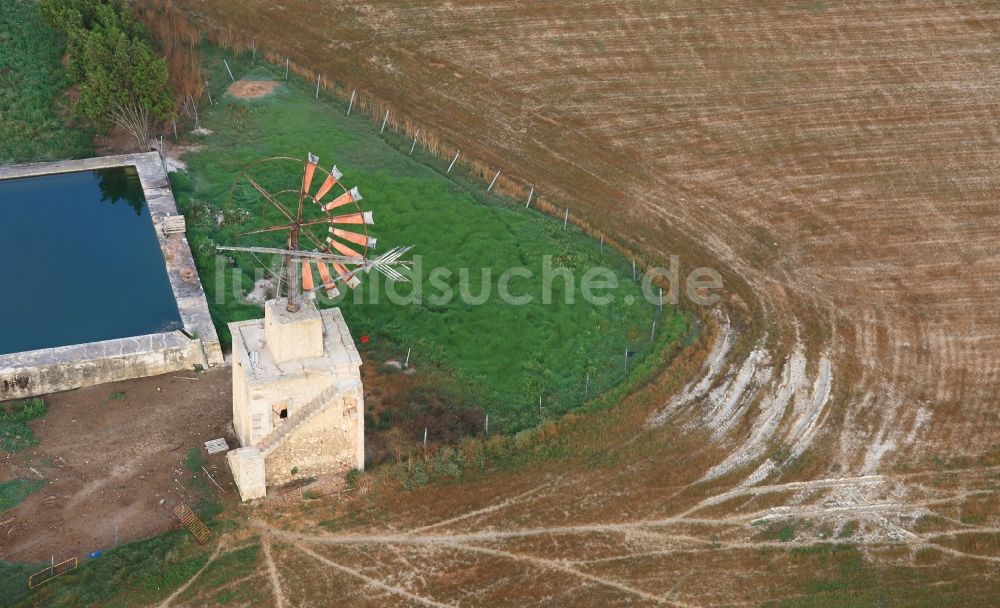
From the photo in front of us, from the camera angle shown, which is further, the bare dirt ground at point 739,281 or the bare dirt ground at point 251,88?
the bare dirt ground at point 251,88

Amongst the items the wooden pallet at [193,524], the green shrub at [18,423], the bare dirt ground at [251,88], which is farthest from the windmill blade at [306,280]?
the bare dirt ground at [251,88]

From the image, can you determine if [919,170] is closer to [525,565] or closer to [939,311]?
[939,311]

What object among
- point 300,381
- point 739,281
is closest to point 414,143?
point 739,281

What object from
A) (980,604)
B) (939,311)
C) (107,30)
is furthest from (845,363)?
(107,30)

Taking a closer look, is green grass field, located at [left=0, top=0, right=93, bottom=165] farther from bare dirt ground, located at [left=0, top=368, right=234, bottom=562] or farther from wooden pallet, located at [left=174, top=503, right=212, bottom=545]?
wooden pallet, located at [left=174, top=503, right=212, bottom=545]

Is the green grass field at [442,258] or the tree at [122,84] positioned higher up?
the tree at [122,84]

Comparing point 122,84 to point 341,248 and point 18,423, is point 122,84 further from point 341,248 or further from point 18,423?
point 341,248

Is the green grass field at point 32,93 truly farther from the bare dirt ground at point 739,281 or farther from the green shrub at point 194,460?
the green shrub at point 194,460
